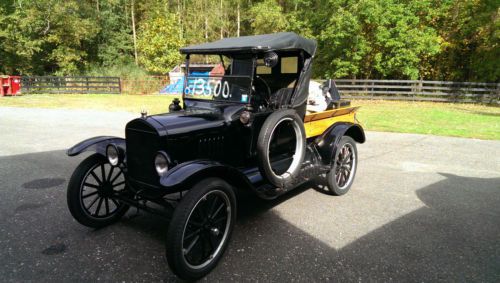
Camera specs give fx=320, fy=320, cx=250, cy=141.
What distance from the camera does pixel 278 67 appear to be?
4.68 meters

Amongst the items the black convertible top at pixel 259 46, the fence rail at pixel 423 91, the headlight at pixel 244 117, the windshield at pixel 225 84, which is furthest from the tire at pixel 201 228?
the fence rail at pixel 423 91

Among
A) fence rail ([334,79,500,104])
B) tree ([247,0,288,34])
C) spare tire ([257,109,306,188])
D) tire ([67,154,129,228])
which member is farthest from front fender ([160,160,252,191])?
tree ([247,0,288,34])

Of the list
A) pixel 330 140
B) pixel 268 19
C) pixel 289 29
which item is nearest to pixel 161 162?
pixel 330 140

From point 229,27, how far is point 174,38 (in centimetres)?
710

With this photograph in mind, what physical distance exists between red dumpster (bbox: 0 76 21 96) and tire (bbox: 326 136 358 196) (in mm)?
21077

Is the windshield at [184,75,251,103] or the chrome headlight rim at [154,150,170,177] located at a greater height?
the windshield at [184,75,251,103]

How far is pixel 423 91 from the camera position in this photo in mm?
17812

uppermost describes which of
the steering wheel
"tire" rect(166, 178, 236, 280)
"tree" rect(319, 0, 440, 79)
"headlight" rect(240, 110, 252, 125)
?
"tree" rect(319, 0, 440, 79)

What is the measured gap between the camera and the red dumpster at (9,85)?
1861 cm

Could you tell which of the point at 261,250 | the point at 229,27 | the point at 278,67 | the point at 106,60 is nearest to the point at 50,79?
the point at 106,60

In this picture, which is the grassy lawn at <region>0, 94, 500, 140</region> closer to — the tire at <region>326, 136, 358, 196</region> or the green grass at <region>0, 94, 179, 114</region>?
the green grass at <region>0, 94, 179, 114</region>

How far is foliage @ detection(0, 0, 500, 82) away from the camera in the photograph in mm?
17844

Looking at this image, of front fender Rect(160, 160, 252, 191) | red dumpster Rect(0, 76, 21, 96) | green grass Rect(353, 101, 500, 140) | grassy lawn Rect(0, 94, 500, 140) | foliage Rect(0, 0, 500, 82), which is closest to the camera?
front fender Rect(160, 160, 252, 191)

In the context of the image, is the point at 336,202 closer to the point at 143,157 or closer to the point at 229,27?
the point at 143,157
